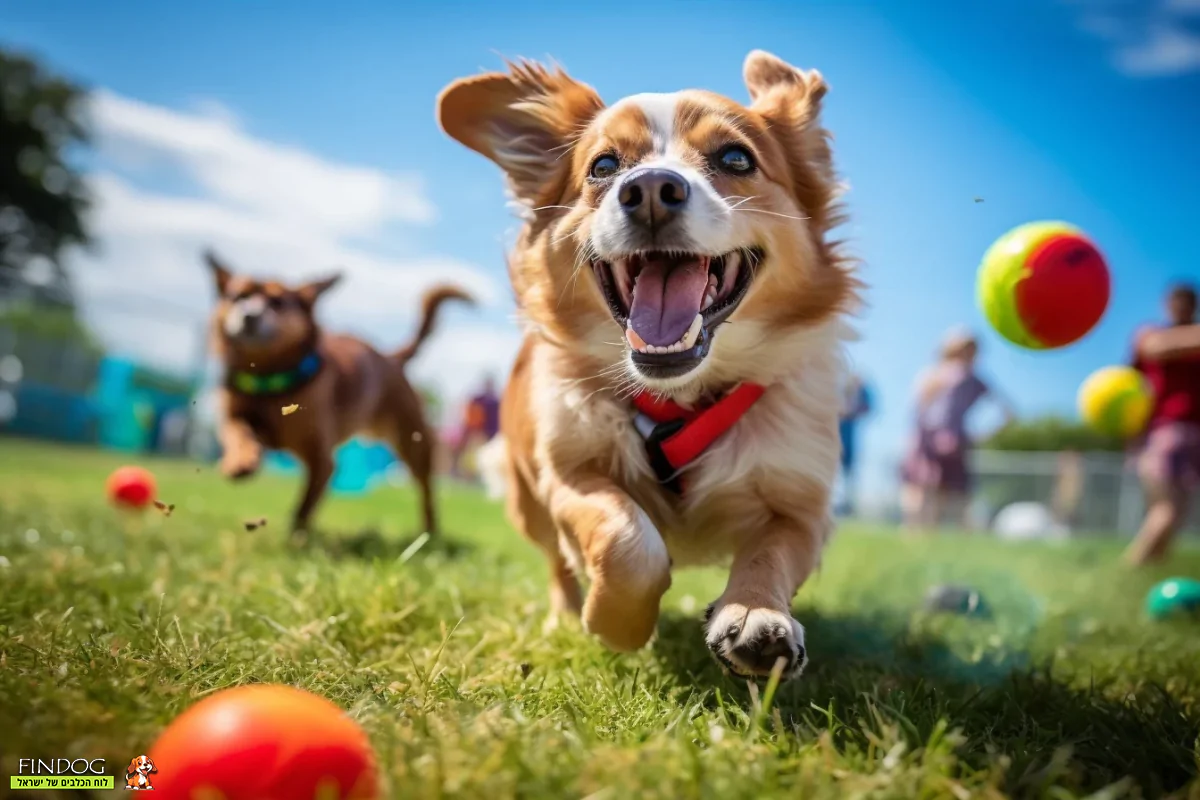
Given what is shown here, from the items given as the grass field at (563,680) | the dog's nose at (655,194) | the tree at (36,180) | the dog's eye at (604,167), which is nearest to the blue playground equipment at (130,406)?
the tree at (36,180)

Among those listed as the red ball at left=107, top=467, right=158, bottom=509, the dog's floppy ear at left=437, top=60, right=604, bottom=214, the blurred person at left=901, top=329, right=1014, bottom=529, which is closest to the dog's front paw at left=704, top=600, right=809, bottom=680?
the dog's floppy ear at left=437, top=60, right=604, bottom=214

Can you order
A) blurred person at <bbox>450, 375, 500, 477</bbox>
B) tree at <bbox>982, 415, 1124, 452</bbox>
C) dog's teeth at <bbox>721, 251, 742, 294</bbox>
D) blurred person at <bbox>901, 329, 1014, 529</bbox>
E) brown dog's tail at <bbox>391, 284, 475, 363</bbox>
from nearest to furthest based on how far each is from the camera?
dog's teeth at <bbox>721, 251, 742, 294</bbox> → brown dog's tail at <bbox>391, 284, 475, 363</bbox> → blurred person at <bbox>901, 329, 1014, 529</bbox> → blurred person at <bbox>450, 375, 500, 477</bbox> → tree at <bbox>982, 415, 1124, 452</bbox>

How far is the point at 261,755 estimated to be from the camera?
4.71ft

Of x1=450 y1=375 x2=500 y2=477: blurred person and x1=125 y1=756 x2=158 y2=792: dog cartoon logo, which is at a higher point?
x1=125 y1=756 x2=158 y2=792: dog cartoon logo

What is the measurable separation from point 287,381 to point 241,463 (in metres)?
0.71

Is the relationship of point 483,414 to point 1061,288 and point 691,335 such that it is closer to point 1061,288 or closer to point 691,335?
point 1061,288

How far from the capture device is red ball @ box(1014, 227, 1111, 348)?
366cm

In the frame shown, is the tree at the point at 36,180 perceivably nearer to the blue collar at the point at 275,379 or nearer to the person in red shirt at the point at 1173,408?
the blue collar at the point at 275,379

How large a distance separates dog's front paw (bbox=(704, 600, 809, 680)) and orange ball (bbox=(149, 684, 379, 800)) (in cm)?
93

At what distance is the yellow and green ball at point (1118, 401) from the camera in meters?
7.13

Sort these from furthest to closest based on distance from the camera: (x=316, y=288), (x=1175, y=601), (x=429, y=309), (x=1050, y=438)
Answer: (x=1050, y=438), (x=429, y=309), (x=316, y=288), (x=1175, y=601)

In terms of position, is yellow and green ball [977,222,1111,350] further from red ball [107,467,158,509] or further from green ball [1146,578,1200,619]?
red ball [107,467,158,509]

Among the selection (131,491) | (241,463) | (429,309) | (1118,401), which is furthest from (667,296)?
(1118,401)

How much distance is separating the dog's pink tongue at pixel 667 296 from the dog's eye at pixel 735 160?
0.37 meters
